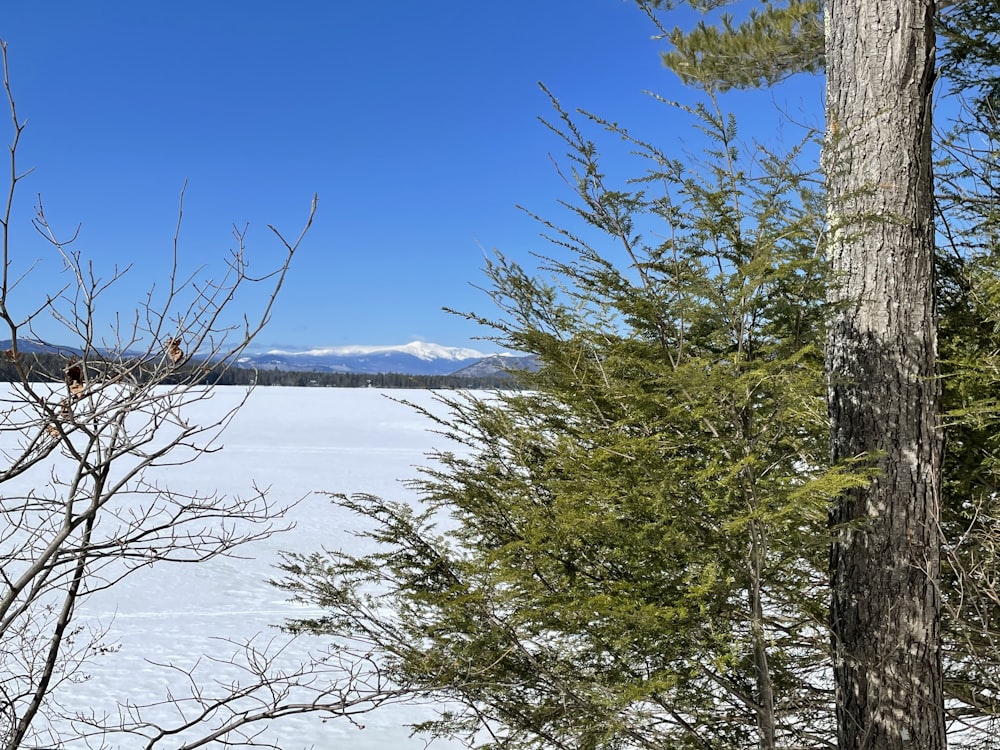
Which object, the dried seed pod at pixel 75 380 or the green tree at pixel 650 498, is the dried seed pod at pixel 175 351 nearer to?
the dried seed pod at pixel 75 380

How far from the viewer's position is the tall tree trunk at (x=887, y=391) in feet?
9.22

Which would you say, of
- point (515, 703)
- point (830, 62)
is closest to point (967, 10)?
point (830, 62)

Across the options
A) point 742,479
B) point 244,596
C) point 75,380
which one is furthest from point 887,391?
point 244,596

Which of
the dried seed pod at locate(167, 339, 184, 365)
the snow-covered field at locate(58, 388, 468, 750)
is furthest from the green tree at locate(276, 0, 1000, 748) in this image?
the dried seed pod at locate(167, 339, 184, 365)

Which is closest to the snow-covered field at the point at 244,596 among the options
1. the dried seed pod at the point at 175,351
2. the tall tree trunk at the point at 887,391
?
the dried seed pod at the point at 175,351

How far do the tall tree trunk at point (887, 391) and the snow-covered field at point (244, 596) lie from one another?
2.06 metres

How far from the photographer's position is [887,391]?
9.59ft

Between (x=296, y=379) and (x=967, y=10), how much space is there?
231ft

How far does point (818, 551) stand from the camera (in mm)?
3020

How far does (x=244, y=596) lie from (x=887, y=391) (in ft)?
31.4

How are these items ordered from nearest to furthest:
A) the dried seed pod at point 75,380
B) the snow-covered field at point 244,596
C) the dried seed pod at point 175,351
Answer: the dried seed pod at point 75,380, the dried seed pod at point 175,351, the snow-covered field at point 244,596

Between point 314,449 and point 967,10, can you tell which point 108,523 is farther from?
point 967,10

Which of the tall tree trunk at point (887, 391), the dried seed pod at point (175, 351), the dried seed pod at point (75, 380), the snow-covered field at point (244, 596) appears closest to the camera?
the dried seed pod at point (75, 380)

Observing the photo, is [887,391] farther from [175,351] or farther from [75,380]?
[75,380]
